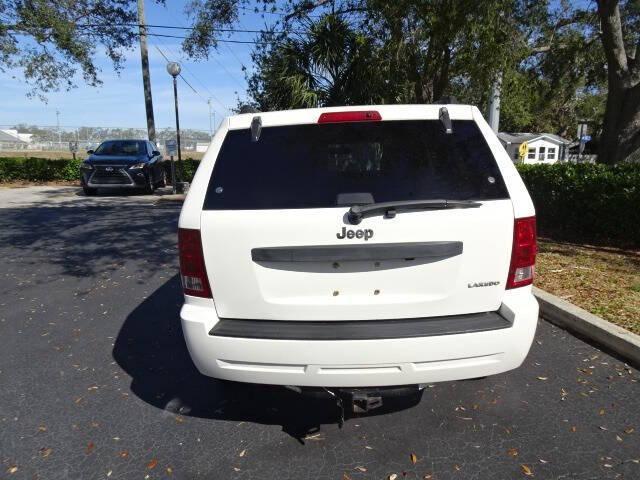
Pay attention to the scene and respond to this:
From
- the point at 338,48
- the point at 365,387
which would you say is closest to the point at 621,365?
the point at 365,387

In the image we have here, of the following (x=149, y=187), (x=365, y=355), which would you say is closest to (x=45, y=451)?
(x=365, y=355)

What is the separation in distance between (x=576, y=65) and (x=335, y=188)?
14736 mm

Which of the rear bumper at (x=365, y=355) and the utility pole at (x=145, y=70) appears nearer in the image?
the rear bumper at (x=365, y=355)

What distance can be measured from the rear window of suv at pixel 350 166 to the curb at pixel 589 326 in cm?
214

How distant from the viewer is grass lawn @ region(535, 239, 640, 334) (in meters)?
4.57

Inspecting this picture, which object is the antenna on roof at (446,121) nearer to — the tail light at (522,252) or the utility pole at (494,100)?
the tail light at (522,252)

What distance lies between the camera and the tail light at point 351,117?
2.74m

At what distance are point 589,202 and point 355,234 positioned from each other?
6494 mm

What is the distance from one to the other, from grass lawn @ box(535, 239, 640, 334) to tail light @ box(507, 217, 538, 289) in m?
2.19

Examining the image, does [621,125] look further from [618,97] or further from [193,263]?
[193,263]

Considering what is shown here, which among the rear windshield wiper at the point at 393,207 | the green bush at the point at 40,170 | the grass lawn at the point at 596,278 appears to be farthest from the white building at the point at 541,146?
the rear windshield wiper at the point at 393,207

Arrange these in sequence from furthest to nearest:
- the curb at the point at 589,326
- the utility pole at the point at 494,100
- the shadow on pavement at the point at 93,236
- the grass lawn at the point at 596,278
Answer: the utility pole at the point at 494,100 → the shadow on pavement at the point at 93,236 → the grass lawn at the point at 596,278 → the curb at the point at 589,326

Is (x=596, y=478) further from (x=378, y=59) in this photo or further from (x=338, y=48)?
(x=338, y=48)

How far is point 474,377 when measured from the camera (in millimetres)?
2521
